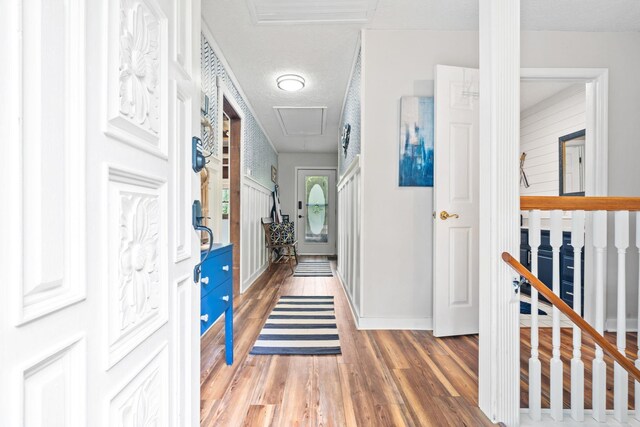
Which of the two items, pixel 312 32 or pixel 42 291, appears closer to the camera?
pixel 42 291

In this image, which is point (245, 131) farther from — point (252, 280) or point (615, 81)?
point (615, 81)

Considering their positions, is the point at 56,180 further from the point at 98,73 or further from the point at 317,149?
the point at 317,149

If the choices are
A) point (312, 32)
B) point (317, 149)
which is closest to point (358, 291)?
point (312, 32)

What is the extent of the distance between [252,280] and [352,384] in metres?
2.79

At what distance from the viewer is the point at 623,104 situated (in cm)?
284

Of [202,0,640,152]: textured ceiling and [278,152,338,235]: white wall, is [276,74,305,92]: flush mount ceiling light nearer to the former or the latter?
[202,0,640,152]: textured ceiling

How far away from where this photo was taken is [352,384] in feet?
5.98

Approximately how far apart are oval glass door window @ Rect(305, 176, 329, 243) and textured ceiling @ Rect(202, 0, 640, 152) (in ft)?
13.6

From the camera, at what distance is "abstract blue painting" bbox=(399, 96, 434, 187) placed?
107 inches

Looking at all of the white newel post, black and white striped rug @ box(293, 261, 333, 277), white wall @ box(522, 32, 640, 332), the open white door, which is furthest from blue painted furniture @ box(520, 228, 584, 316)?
black and white striped rug @ box(293, 261, 333, 277)

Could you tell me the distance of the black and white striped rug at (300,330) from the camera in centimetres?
228

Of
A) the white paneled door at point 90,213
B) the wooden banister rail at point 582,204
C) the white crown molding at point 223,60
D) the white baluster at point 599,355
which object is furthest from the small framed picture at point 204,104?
the white baluster at point 599,355

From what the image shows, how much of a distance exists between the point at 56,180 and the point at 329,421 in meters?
1.46

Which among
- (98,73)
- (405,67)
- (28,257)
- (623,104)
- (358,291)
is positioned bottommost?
(358,291)
